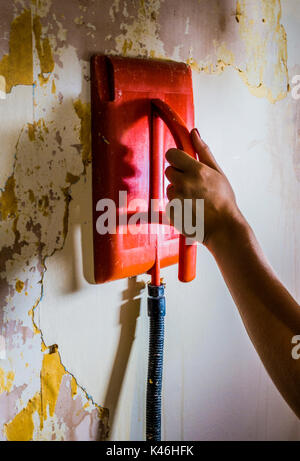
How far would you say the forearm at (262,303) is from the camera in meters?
0.64

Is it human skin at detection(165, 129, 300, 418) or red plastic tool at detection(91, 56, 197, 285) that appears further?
red plastic tool at detection(91, 56, 197, 285)

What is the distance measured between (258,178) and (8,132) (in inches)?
26.2

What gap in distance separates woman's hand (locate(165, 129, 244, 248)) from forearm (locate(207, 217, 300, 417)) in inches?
0.5

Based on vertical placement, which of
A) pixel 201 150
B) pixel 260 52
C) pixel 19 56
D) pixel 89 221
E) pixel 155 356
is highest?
pixel 260 52

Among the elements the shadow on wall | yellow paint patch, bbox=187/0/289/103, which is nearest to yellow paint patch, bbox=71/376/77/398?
the shadow on wall

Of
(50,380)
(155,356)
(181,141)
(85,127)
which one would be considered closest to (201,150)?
(181,141)

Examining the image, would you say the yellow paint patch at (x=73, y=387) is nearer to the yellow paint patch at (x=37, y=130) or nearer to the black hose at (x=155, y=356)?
the black hose at (x=155, y=356)

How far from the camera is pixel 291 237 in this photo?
118cm

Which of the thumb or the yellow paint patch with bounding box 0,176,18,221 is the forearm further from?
the yellow paint patch with bounding box 0,176,18,221

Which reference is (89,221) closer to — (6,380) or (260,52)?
(6,380)

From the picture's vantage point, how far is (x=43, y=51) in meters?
0.73

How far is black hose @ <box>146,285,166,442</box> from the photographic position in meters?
0.86

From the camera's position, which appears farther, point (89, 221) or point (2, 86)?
point (89, 221)

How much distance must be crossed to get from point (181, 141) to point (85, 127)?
0.19 m
